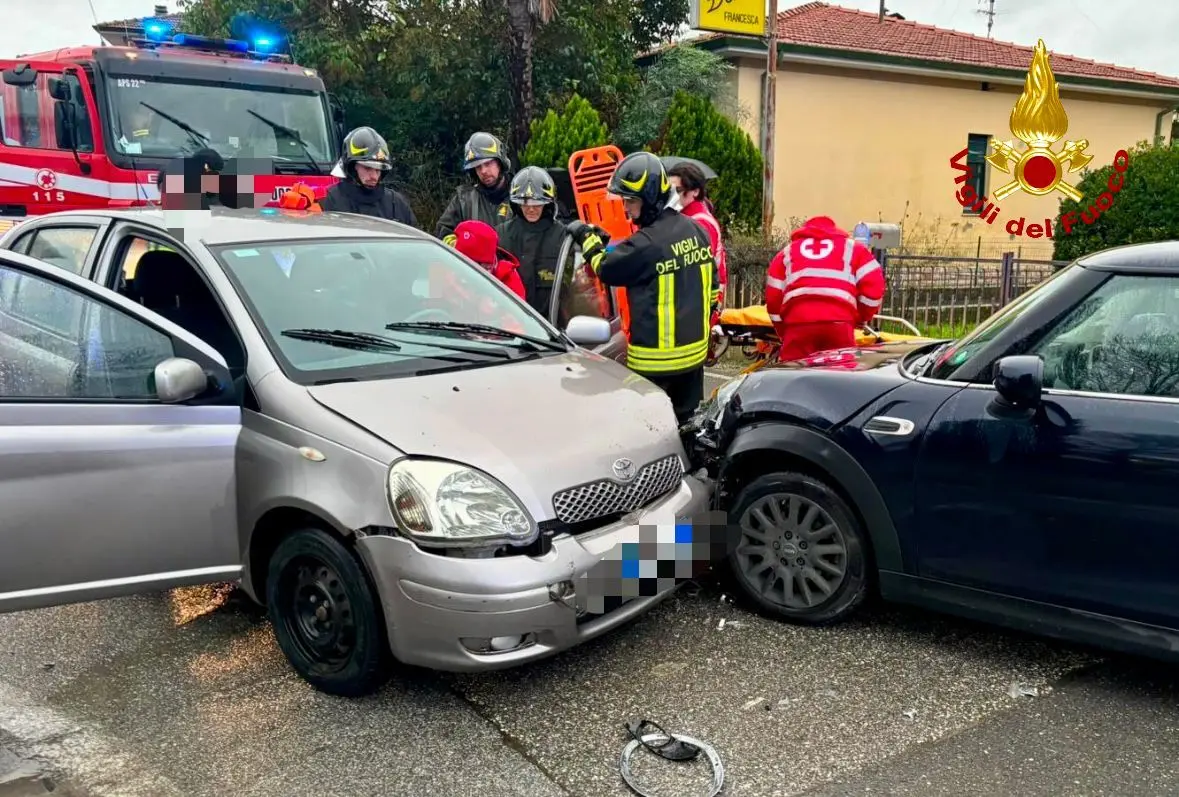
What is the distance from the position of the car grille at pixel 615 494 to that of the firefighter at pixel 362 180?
3752 mm

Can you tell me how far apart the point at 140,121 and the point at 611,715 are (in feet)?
28.9

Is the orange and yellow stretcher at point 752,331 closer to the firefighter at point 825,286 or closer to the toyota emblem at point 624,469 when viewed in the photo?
the firefighter at point 825,286

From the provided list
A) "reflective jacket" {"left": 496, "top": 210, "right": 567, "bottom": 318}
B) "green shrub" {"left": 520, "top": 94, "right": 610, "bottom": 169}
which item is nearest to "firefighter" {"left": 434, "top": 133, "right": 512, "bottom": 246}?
"reflective jacket" {"left": 496, "top": 210, "right": 567, "bottom": 318}

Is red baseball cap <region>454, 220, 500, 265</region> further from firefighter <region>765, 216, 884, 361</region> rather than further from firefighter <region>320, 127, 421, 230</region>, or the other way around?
firefighter <region>765, 216, 884, 361</region>

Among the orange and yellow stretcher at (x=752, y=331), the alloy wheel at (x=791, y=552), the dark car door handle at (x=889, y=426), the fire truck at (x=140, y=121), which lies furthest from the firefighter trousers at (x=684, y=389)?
the fire truck at (x=140, y=121)

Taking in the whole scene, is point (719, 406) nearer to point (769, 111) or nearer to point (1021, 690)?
point (1021, 690)

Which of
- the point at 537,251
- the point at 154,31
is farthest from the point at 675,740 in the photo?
the point at 154,31

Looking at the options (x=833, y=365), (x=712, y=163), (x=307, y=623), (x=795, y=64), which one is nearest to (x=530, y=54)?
(x=712, y=163)

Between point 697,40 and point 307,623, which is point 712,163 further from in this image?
point 307,623

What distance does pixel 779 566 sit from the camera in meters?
3.98

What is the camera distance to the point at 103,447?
329 centimetres

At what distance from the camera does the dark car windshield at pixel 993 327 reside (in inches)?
138

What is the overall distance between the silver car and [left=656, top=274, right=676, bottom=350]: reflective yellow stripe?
109cm

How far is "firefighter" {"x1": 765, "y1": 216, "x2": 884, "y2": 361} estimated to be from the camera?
549cm
